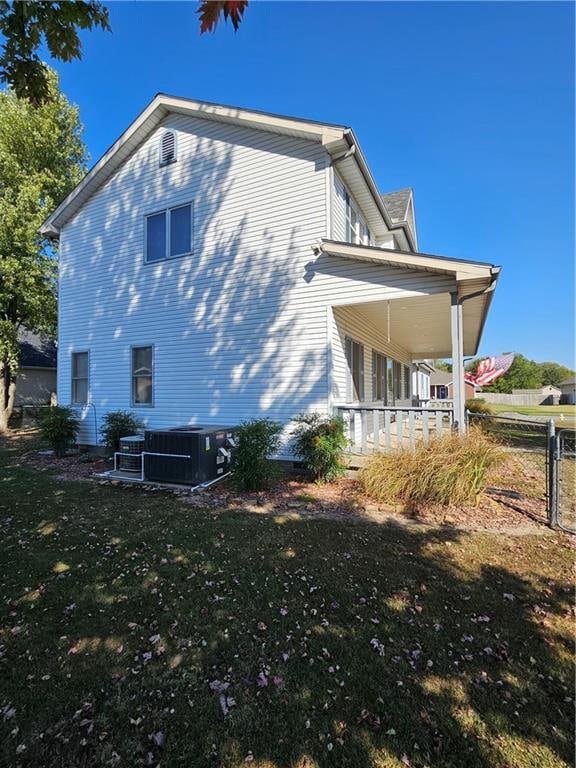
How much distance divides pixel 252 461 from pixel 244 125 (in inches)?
313

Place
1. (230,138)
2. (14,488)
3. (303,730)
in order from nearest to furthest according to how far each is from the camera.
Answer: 1. (303,730)
2. (14,488)
3. (230,138)

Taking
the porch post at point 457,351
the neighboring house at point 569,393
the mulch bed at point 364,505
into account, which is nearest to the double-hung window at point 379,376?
the porch post at point 457,351

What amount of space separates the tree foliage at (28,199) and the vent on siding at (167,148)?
24.7ft

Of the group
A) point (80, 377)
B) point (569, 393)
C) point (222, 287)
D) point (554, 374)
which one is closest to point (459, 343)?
point (222, 287)

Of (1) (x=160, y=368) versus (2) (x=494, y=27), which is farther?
(1) (x=160, y=368)

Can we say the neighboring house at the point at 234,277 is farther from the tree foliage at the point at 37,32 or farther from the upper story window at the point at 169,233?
the tree foliage at the point at 37,32

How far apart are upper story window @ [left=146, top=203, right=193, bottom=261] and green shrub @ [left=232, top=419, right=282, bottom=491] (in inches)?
222

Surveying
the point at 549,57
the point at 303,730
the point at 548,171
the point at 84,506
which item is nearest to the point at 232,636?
the point at 303,730

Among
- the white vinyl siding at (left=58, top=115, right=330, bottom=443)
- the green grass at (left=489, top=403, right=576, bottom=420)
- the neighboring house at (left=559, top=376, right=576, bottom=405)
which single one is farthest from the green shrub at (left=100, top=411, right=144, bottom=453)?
the neighboring house at (left=559, top=376, right=576, bottom=405)

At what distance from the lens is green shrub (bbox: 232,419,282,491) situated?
6758mm

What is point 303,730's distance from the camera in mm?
2078

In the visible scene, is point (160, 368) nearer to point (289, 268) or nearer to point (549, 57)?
point (289, 268)

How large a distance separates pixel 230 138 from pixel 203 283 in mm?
3634

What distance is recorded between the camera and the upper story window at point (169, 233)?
10000 mm
